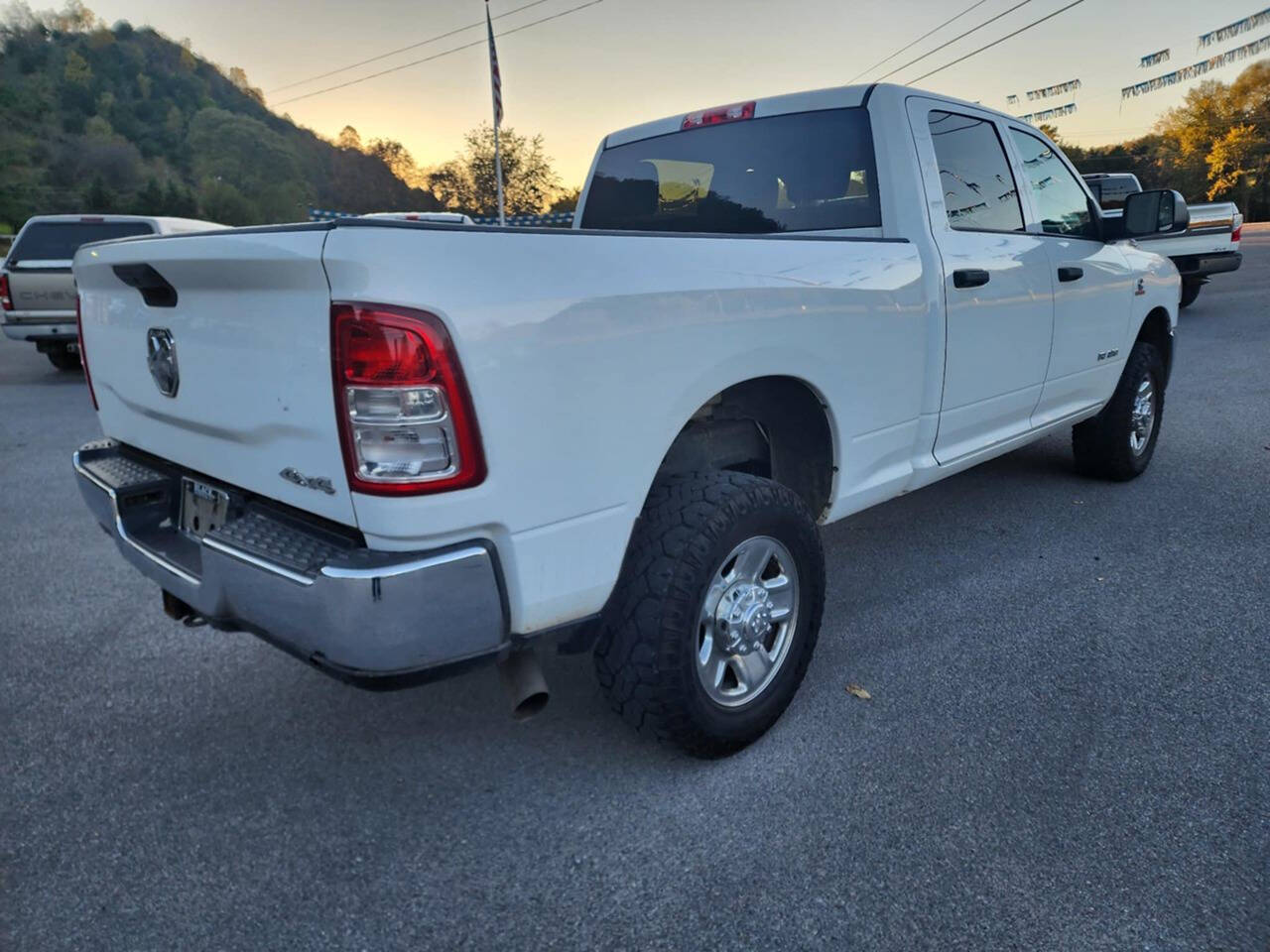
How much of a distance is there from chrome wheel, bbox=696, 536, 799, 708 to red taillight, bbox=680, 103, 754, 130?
1970 mm

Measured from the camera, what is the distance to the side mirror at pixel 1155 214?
4.07 metres

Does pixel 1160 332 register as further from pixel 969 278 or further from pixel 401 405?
pixel 401 405

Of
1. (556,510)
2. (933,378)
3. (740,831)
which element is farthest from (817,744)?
(933,378)

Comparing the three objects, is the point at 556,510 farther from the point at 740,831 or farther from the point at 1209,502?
the point at 1209,502

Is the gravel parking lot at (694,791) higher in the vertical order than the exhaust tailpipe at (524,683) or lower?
lower

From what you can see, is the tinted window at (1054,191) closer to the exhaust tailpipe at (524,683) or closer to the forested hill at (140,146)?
the exhaust tailpipe at (524,683)

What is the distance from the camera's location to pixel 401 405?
1.71 m

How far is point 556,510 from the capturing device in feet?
6.29

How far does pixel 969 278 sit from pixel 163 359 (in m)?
2.71

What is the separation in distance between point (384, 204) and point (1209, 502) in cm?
6998

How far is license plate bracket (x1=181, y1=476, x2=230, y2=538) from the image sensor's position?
7.36ft

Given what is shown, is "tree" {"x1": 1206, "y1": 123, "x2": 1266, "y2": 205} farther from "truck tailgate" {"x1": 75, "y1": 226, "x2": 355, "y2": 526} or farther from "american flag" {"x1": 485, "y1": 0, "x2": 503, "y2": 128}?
"truck tailgate" {"x1": 75, "y1": 226, "x2": 355, "y2": 526}

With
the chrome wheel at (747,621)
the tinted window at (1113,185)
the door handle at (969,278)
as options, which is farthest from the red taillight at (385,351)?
the tinted window at (1113,185)

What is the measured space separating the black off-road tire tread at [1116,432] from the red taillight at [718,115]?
267 cm
